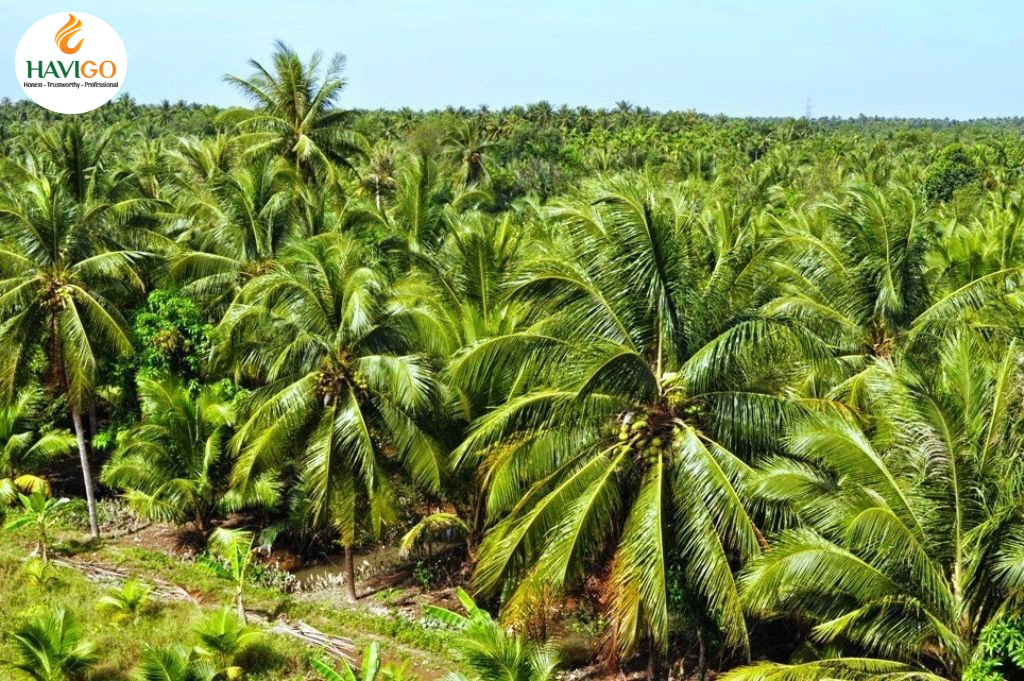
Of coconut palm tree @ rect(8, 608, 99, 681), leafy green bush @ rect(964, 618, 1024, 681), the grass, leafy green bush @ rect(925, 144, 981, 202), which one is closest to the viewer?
leafy green bush @ rect(964, 618, 1024, 681)

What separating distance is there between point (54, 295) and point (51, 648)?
7229 mm

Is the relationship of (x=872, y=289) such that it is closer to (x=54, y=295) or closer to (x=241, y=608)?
(x=241, y=608)

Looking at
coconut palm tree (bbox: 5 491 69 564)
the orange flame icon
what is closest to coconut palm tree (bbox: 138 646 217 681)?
coconut palm tree (bbox: 5 491 69 564)

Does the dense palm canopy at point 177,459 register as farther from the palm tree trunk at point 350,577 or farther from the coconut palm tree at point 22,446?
the palm tree trunk at point 350,577

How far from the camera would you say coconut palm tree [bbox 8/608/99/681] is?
1189 cm

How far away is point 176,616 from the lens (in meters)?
15.0

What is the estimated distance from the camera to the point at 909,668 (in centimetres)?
870

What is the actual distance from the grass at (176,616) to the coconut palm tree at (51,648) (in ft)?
2.86

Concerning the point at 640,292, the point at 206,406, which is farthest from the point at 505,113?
the point at 640,292

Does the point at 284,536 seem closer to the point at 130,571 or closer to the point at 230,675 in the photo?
the point at 130,571

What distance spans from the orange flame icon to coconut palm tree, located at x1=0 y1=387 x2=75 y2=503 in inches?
398

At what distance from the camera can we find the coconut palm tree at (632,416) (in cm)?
1011

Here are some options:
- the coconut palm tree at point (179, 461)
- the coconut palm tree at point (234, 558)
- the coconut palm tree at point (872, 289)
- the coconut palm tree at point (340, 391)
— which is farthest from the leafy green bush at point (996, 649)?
the coconut palm tree at point (179, 461)

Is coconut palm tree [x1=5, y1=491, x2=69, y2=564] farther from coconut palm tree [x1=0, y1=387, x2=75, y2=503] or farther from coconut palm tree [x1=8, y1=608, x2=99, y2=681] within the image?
coconut palm tree [x1=8, y1=608, x2=99, y2=681]
